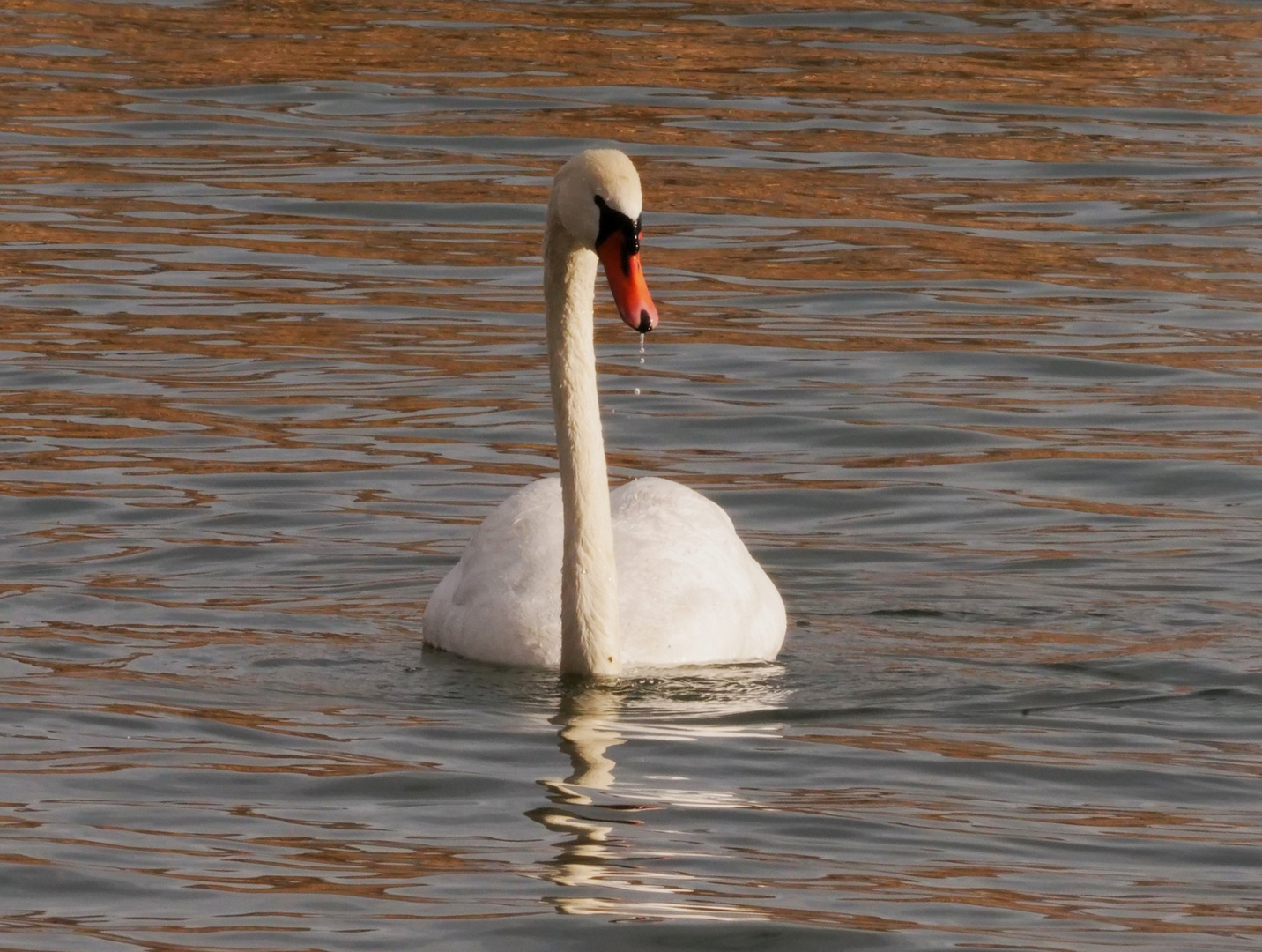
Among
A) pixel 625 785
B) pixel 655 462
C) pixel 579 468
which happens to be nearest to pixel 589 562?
pixel 579 468

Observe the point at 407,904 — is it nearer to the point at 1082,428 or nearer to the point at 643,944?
the point at 643,944

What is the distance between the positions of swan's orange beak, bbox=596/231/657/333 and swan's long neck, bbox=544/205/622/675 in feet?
1.20

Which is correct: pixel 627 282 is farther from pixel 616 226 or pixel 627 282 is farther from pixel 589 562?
pixel 589 562

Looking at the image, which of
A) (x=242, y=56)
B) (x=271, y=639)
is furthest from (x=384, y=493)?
(x=242, y=56)

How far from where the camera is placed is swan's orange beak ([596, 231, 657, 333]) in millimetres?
8805

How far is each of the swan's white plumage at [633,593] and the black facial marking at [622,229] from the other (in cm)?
133

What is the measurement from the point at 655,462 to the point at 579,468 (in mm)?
3707

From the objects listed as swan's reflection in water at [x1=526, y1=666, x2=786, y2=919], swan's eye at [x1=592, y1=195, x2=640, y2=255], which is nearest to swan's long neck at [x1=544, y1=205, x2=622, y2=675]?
swan's reflection in water at [x1=526, y1=666, x2=786, y2=919]

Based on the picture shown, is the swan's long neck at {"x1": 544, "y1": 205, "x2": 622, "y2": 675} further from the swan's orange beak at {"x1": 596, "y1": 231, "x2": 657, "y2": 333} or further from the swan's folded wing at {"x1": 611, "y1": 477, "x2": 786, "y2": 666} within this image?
the swan's orange beak at {"x1": 596, "y1": 231, "x2": 657, "y2": 333}

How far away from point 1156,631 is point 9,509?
4764 mm

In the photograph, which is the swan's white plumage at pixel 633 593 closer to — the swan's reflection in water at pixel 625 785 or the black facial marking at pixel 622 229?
the swan's reflection in water at pixel 625 785

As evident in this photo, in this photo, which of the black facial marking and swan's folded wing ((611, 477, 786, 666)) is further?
swan's folded wing ((611, 477, 786, 666))

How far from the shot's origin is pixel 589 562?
9.42 meters

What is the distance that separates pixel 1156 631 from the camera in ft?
33.3
